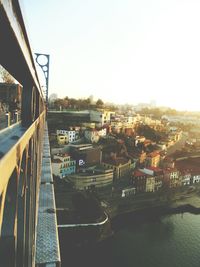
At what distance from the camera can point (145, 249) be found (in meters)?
6.91

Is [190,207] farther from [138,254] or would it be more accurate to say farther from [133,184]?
[138,254]

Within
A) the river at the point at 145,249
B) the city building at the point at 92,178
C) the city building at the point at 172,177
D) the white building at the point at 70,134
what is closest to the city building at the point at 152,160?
the city building at the point at 172,177

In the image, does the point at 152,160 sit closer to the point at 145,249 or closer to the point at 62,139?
the point at 62,139

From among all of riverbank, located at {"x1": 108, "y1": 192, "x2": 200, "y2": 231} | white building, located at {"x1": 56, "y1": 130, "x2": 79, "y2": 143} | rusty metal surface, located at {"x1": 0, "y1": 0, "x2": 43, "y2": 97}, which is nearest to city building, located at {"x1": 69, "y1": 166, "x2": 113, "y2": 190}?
riverbank, located at {"x1": 108, "y1": 192, "x2": 200, "y2": 231}

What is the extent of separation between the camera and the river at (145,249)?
631 cm

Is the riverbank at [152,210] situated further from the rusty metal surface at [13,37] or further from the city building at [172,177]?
the rusty metal surface at [13,37]

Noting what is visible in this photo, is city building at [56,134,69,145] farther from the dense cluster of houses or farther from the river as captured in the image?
the river

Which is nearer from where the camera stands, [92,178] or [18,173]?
[18,173]

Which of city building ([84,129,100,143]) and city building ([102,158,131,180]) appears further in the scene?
city building ([84,129,100,143])

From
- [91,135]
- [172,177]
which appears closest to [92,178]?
[172,177]

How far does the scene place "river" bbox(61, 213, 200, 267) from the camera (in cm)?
631

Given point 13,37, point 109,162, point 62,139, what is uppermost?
point 13,37

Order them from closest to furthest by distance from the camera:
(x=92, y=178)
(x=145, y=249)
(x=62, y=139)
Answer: (x=145, y=249) → (x=92, y=178) → (x=62, y=139)

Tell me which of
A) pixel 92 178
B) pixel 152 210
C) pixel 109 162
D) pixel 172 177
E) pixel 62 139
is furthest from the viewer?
pixel 62 139
